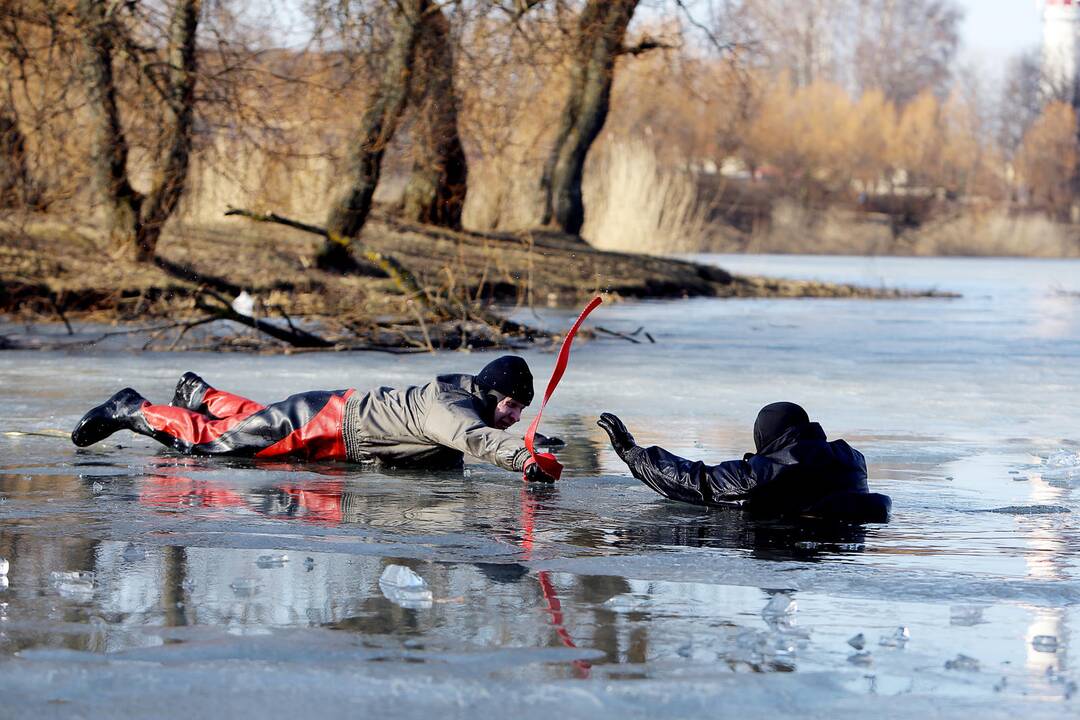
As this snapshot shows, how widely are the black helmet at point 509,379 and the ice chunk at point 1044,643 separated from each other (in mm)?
2986

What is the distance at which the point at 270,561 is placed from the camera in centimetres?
500

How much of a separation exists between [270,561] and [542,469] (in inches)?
55.2

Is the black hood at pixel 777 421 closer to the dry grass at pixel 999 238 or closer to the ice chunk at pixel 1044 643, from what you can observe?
the ice chunk at pixel 1044 643

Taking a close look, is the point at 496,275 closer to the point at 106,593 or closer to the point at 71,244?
the point at 71,244

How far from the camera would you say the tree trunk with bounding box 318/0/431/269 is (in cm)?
1783

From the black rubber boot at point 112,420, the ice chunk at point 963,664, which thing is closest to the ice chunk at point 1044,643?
the ice chunk at point 963,664

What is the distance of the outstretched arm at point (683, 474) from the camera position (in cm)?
607

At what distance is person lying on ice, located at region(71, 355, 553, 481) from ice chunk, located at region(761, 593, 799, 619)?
1978 millimetres

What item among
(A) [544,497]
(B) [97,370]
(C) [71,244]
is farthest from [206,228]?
(A) [544,497]

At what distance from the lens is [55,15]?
14.1m

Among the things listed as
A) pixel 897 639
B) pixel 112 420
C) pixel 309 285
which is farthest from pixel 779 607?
pixel 309 285

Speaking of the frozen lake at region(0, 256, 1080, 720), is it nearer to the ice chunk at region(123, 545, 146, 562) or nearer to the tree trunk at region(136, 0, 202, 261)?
the ice chunk at region(123, 545, 146, 562)

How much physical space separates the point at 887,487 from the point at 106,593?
134 inches

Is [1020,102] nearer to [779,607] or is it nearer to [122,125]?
[122,125]
